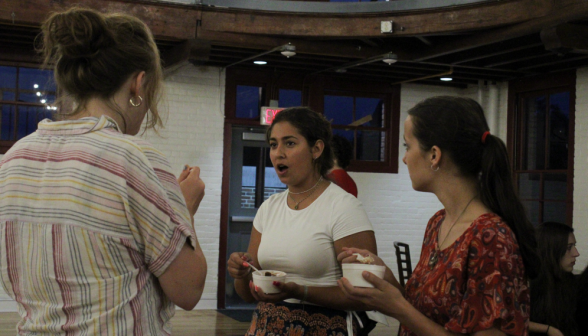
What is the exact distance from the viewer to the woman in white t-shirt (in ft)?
7.11

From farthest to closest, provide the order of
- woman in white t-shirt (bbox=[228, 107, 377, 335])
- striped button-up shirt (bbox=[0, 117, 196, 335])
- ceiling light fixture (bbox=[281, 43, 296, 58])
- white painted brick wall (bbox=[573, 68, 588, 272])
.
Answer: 1. white painted brick wall (bbox=[573, 68, 588, 272])
2. ceiling light fixture (bbox=[281, 43, 296, 58])
3. woman in white t-shirt (bbox=[228, 107, 377, 335])
4. striped button-up shirt (bbox=[0, 117, 196, 335])

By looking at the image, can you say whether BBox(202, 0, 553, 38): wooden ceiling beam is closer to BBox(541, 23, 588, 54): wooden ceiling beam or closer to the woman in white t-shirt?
BBox(541, 23, 588, 54): wooden ceiling beam

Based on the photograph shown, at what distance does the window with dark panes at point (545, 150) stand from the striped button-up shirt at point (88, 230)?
6.87 m

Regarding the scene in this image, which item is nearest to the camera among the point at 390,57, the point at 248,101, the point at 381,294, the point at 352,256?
the point at 381,294

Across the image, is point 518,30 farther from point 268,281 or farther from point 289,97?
point 268,281

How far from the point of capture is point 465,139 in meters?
1.64

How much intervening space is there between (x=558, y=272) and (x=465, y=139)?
235 cm

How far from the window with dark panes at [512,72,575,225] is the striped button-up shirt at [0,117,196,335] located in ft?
22.5

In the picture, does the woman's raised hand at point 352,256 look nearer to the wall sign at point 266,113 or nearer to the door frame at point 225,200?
the wall sign at point 266,113

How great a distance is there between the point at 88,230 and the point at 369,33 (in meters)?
5.51

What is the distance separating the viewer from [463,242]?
1524 mm

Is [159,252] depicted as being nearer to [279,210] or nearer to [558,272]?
[279,210]

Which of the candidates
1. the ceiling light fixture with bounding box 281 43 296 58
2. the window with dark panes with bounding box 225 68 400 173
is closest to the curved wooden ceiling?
the ceiling light fixture with bounding box 281 43 296 58

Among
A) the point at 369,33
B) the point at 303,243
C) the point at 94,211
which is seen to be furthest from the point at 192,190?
the point at 369,33
